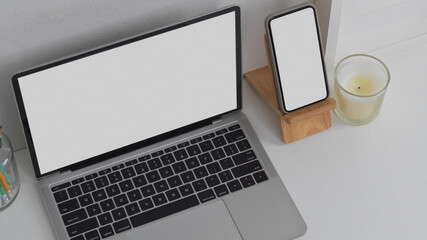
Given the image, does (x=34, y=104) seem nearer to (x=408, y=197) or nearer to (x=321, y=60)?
(x=321, y=60)

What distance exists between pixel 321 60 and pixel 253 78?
0.15 metres

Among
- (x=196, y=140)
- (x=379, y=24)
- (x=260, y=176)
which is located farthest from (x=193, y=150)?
(x=379, y=24)

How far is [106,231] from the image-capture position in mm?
972

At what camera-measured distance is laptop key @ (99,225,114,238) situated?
969mm

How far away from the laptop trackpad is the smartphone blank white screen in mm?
210

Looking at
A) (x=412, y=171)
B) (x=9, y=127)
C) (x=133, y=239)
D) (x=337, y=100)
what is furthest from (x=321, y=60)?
(x=9, y=127)

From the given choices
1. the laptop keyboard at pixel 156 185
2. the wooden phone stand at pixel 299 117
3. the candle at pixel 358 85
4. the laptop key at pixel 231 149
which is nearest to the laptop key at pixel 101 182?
the laptop keyboard at pixel 156 185

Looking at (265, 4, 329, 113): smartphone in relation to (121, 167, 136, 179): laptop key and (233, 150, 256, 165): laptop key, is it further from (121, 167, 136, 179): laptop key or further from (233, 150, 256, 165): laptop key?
(121, 167, 136, 179): laptop key

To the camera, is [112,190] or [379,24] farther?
[379,24]

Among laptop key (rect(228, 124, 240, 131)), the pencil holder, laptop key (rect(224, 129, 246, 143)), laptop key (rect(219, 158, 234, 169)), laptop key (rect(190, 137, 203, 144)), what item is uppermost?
the pencil holder

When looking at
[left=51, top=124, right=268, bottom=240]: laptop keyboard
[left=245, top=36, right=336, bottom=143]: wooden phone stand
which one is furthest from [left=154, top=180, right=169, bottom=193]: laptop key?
[left=245, top=36, right=336, bottom=143]: wooden phone stand

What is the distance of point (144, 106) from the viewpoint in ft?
3.32

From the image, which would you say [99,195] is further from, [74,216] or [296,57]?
[296,57]

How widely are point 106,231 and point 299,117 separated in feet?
1.17
